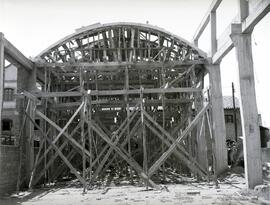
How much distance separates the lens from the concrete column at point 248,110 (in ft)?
36.7

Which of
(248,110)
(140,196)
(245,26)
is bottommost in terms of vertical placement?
(140,196)

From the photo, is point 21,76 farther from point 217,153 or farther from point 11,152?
point 217,153

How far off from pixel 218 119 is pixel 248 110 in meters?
3.90

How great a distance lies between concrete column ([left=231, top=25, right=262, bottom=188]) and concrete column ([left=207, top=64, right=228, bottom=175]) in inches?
147

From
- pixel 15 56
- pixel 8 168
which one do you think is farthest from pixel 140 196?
pixel 15 56

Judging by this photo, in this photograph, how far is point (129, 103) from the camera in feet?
48.7

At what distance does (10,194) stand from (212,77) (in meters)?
10.2

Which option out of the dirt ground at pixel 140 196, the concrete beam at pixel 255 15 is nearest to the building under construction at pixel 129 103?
the concrete beam at pixel 255 15

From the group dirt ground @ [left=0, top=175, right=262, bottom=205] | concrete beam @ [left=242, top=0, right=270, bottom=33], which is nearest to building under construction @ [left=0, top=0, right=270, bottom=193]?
concrete beam @ [left=242, top=0, right=270, bottom=33]

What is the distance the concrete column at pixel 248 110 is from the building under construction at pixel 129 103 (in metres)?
0.03

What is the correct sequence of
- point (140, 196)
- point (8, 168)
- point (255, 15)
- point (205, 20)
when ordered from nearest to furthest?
point (255, 15)
point (140, 196)
point (8, 168)
point (205, 20)

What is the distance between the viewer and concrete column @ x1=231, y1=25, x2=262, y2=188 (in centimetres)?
1117

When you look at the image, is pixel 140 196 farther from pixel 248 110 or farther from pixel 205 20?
pixel 205 20

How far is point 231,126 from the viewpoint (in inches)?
1506
